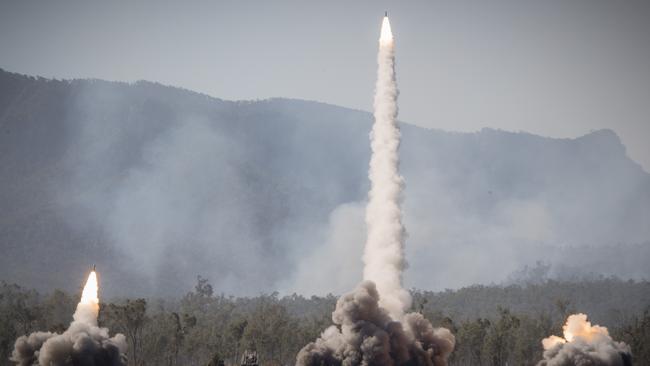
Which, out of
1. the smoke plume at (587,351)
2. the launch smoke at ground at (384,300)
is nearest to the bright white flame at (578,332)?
the smoke plume at (587,351)

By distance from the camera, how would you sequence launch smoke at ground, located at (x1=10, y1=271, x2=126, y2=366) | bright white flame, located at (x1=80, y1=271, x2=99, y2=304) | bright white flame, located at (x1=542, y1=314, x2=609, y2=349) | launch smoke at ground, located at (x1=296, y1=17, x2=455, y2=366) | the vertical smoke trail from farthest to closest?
bright white flame, located at (x1=542, y1=314, x2=609, y2=349) → the vertical smoke trail → bright white flame, located at (x1=80, y1=271, x2=99, y2=304) → launch smoke at ground, located at (x1=296, y1=17, x2=455, y2=366) → launch smoke at ground, located at (x1=10, y1=271, x2=126, y2=366)

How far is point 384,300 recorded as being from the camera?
216 feet

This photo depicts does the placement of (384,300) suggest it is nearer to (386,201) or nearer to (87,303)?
(386,201)

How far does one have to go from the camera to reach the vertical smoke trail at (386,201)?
66375 millimetres

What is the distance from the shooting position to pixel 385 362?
58.2m

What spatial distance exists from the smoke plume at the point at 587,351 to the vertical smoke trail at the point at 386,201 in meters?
16.1

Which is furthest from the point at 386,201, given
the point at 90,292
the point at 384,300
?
the point at 90,292

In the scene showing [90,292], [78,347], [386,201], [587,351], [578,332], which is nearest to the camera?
[78,347]

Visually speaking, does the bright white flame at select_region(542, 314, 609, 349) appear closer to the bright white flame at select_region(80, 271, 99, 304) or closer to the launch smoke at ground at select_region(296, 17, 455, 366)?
the launch smoke at ground at select_region(296, 17, 455, 366)

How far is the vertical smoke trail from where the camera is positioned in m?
66.4

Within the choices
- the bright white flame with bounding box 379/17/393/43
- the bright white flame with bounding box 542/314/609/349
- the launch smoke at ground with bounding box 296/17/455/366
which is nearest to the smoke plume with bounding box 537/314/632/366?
the bright white flame with bounding box 542/314/609/349

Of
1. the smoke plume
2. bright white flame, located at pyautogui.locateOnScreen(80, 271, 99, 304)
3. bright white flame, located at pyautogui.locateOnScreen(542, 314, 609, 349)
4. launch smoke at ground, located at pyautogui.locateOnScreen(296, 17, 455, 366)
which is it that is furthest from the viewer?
bright white flame, located at pyautogui.locateOnScreen(542, 314, 609, 349)

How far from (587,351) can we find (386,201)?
23207 mm

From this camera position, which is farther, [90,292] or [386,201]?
[386,201]
